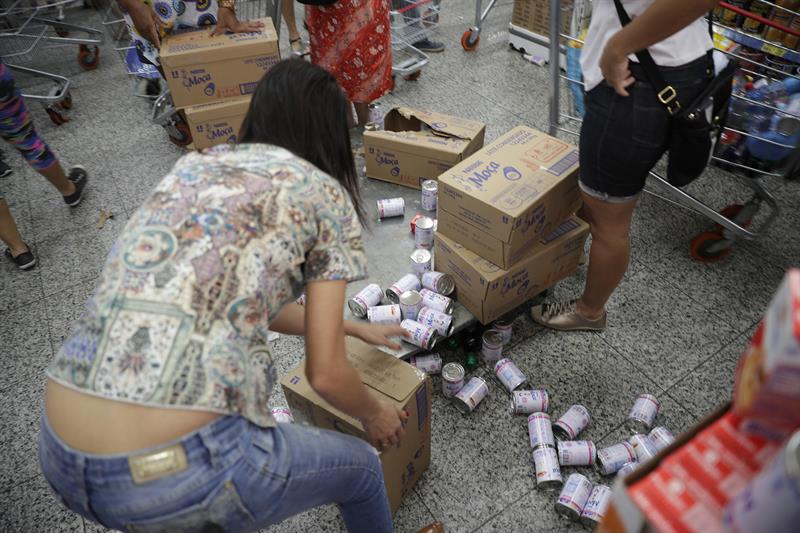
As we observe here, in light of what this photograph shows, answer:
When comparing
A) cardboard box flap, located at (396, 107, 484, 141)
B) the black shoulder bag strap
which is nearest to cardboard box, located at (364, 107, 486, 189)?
cardboard box flap, located at (396, 107, 484, 141)

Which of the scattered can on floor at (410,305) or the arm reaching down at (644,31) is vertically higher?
the arm reaching down at (644,31)

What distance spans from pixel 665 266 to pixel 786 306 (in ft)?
6.87

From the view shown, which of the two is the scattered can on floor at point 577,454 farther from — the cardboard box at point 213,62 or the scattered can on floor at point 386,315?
the cardboard box at point 213,62

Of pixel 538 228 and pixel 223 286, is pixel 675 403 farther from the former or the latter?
pixel 223 286

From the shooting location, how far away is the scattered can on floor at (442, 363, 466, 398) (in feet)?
6.08

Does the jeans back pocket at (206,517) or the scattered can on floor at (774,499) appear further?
the jeans back pocket at (206,517)

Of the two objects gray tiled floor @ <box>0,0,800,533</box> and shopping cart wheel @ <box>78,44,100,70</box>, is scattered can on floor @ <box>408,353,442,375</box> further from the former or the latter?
shopping cart wheel @ <box>78,44,100,70</box>

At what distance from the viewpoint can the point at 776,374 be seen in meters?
0.46

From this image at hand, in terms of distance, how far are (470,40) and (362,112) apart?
4.75 feet

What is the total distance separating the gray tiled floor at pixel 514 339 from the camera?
1.68 metres

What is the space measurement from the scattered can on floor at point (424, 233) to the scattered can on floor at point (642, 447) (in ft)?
3.53

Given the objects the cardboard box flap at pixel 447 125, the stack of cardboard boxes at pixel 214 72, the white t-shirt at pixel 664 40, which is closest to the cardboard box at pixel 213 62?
the stack of cardboard boxes at pixel 214 72

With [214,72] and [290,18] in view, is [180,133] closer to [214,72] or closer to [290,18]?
[214,72]

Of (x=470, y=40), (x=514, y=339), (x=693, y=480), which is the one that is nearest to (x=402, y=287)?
(x=514, y=339)
